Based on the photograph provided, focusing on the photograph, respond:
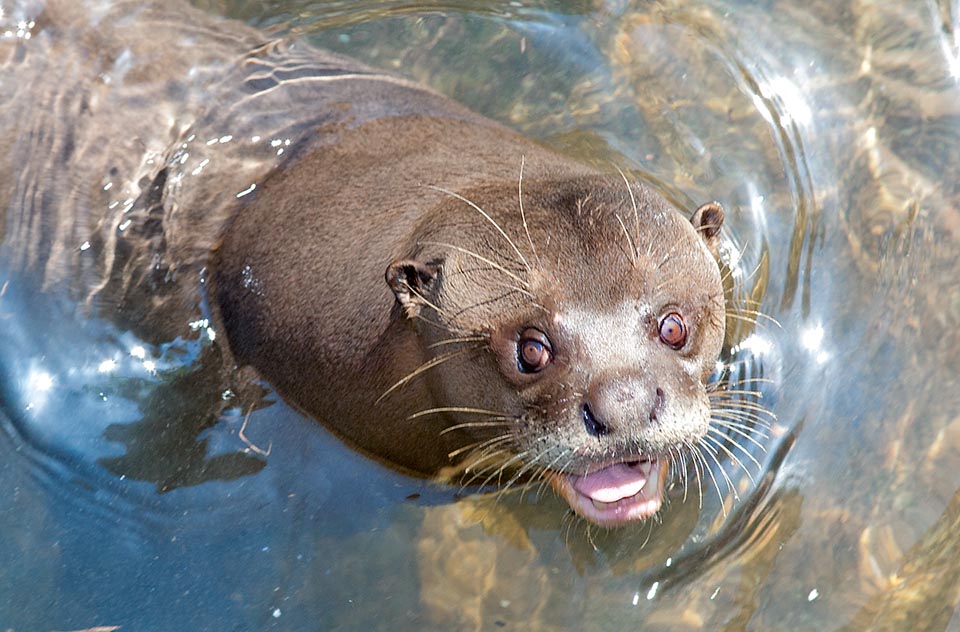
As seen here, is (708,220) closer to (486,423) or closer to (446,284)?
(446,284)

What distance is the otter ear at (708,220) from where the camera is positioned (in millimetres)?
3951

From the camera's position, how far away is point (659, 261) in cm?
362

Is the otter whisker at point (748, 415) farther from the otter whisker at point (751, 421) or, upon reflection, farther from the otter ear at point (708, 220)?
the otter ear at point (708, 220)

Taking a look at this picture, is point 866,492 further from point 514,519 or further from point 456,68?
point 456,68

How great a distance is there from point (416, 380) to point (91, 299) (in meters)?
1.75

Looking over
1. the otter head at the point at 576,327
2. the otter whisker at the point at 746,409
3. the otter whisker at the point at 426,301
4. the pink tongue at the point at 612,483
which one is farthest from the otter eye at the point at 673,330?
the otter whisker at the point at 746,409

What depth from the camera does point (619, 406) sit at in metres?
3.29

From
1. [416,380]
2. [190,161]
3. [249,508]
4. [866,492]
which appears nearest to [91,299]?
[190,161]

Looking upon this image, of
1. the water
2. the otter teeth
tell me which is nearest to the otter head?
the otter teeth

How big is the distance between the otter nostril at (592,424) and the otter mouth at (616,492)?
374 millimetres

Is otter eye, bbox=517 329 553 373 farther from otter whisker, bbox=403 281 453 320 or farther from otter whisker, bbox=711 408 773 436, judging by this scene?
otter whisker, bbox=711 408 773 436

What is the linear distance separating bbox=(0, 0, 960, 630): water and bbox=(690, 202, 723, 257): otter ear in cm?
77

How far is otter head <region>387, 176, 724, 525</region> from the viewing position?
3.39 metres

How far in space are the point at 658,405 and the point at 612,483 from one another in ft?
1.57
